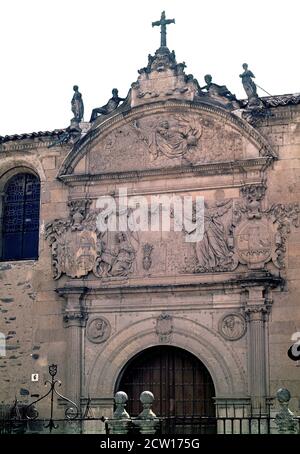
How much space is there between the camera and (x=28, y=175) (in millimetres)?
20609

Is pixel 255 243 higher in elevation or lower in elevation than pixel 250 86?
lower

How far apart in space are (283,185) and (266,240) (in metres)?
1.14

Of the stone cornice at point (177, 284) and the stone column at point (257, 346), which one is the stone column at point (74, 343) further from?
the stone column at point (257, 346)

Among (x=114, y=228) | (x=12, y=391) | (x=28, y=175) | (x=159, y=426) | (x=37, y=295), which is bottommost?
(x=159, y=426)

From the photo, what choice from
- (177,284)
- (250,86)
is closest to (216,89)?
(250,86)

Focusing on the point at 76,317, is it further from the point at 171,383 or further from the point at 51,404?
the point at 171,383

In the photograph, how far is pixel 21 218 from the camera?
20.4 metres

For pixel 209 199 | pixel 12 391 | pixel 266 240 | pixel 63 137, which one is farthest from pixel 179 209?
pixel 12 391

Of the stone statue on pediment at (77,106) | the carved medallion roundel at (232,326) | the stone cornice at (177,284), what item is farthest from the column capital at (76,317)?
the stone statue on pediment at (77,106)

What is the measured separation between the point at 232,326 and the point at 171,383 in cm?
172

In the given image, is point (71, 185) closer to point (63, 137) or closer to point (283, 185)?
point (63, 137)

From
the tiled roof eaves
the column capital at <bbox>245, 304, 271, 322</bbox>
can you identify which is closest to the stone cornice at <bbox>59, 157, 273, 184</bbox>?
the tiled roof eaves

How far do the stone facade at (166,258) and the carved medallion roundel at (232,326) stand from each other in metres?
0.02

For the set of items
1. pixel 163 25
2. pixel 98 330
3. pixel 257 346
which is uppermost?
pixel 163 25
